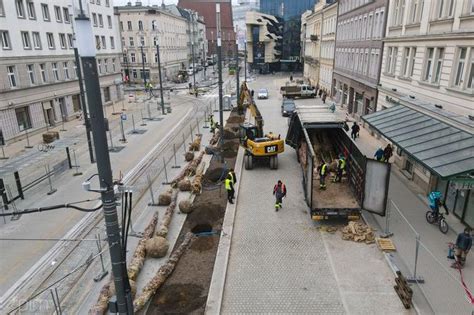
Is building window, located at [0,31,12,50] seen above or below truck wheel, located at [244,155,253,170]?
above

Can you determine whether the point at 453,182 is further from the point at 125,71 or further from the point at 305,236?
the point at 125,71

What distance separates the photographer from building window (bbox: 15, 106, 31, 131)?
29.7 m

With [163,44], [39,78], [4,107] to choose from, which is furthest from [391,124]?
[163,44]

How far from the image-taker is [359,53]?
106ft

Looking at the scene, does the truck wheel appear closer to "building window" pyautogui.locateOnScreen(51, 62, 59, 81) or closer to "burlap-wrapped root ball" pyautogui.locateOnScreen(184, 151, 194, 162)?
"burlap-wrapped root ball" pyautogui.locateOnScreen(184, 151, 194, 162)

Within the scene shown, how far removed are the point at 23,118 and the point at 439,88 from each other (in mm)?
31332

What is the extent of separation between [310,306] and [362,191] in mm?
5542

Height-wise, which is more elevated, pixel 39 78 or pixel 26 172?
pixel 39 78

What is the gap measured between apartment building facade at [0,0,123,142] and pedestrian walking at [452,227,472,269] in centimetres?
2621

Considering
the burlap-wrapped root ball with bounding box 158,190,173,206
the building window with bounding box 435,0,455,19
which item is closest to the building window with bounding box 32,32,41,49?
the burlap-wrapped root ball with bounding box 158,190,173,206

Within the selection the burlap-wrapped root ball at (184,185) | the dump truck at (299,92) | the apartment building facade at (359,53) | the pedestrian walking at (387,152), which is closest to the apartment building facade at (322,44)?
A: the dump truck at (299,92)

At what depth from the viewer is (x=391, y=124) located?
1769 cm

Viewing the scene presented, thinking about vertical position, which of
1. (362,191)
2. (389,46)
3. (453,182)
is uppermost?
(389,46)

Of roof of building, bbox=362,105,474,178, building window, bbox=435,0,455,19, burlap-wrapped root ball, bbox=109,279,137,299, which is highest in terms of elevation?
building window, bbox=435,0,455,19
